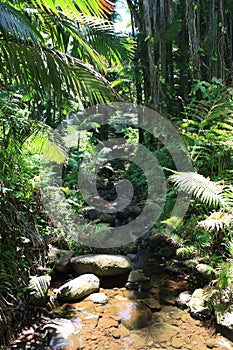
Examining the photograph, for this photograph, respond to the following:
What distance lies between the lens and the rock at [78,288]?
2.91 m

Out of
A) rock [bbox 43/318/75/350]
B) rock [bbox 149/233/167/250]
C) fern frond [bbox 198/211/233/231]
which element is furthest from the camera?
rock [bbox 149/233/167/250]

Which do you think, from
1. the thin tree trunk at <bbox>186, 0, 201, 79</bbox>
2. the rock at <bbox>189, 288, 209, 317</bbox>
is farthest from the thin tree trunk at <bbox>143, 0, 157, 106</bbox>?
the rock at <bbox>189, 288, 209, 317</bbox>

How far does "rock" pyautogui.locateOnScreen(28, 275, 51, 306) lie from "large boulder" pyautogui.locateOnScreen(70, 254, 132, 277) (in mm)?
590

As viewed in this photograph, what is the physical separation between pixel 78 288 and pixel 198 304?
113 cm

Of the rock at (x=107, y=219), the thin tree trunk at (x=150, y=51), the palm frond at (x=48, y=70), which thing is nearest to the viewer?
the palm frond at (x=48, y=70)

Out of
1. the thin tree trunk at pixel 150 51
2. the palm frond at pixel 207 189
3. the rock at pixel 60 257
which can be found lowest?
the rock at pixel 60 257

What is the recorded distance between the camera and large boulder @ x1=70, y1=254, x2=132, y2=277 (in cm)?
329

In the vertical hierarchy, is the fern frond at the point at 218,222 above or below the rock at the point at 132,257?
above

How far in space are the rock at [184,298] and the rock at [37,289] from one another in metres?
1.26

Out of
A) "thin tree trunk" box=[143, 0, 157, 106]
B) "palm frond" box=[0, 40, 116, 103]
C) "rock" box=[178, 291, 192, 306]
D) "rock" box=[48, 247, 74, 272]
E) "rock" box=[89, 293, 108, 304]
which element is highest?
"thin tree trunk" box=[143, 0, 157, 106]

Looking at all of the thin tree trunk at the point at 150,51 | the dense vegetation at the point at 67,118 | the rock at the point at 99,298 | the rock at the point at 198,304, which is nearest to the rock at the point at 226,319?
the dense vegetation at the point at 67,118

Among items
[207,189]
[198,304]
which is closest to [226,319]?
[198,304]

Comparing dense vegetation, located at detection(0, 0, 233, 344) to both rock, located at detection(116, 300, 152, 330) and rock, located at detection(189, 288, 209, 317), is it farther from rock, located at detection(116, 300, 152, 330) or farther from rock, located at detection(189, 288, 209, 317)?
rock, located at detection(116, 300, 152, 330)

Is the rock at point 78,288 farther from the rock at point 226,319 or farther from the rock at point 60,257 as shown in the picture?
the rock at point 226,319
